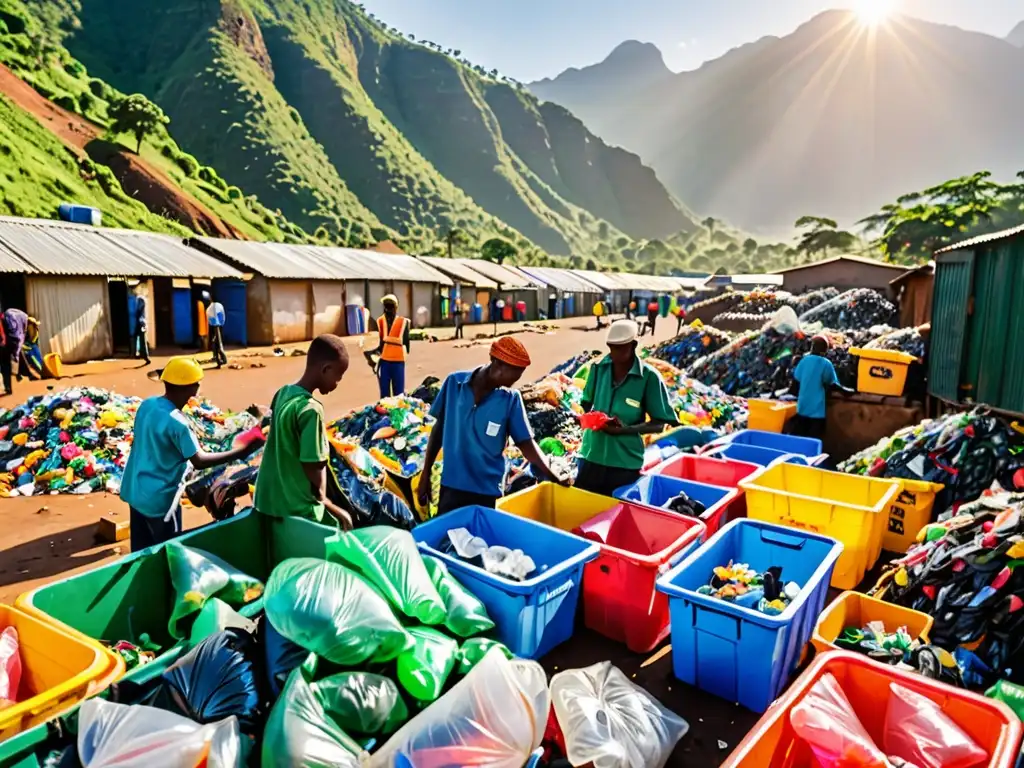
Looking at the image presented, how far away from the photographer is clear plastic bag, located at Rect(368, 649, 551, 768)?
2064 mm

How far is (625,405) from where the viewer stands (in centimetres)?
436

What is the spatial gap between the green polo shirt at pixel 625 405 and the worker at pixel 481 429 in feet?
2.01

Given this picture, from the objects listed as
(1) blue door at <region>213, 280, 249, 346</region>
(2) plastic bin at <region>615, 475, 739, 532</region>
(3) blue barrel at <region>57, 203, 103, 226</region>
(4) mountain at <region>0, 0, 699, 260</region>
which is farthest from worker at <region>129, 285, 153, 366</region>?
(4) mountain at <region>0, 0, 699, 260</region>

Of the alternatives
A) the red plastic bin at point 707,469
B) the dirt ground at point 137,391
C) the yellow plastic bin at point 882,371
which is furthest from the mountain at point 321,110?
the red plastic bin at point 707,469

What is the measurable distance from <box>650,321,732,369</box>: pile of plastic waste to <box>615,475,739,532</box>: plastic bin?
8.63 meters

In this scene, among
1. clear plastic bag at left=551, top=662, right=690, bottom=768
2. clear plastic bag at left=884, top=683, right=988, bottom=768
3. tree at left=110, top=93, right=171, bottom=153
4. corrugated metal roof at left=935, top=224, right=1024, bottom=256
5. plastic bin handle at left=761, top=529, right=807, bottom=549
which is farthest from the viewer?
tree at left=110, top=93, right=171, bottom=153

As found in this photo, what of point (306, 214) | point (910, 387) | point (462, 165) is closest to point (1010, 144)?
point (462, 165)

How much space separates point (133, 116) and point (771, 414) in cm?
4490

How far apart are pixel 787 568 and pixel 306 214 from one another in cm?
6211

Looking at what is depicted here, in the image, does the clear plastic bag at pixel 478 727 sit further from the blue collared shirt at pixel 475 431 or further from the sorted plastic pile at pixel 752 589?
the blue collared shirt at pixel 475 431

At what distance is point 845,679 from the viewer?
2504mm

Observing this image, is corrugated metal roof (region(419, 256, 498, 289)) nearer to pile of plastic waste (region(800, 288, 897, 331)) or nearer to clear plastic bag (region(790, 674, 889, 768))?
pile of plastic waste (region(800, 288, 897, 331))

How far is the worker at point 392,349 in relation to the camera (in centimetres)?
772

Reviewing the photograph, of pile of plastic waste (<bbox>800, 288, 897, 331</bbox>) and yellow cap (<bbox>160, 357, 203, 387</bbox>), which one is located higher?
pile of plastic waste (<bbox>800, 288, 897, 331</bbox>)
